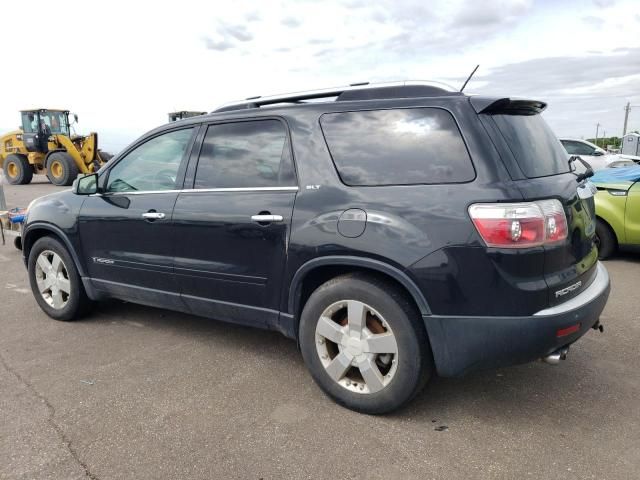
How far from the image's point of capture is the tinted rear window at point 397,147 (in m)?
2.69

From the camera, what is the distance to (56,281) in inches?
181

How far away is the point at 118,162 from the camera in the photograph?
4.20m

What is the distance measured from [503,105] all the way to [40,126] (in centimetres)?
2085

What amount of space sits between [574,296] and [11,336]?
4221 mm

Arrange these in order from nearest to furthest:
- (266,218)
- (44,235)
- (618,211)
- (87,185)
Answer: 1. (266,218)
2. (87,185)
3. (44,235)
4. (618,211)

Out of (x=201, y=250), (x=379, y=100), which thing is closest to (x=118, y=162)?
(x=201, y=250)

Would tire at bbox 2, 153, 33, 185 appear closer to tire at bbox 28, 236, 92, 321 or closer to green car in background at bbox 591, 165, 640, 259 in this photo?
tire at bbox 28, 236, 92, 321

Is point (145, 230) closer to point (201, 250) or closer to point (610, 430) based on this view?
point (201, 250)

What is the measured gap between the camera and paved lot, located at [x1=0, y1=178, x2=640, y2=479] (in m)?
2.52

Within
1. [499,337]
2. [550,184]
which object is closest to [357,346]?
[499,337]

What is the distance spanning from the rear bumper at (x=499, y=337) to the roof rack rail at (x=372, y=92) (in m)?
1.24

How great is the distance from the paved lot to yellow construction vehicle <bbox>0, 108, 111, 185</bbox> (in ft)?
52.9

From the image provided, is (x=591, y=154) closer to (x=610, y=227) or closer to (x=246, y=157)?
(x=610, y=227)

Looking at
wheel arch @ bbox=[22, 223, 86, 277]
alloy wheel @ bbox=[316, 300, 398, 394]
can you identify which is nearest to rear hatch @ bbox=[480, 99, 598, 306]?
alloy wheel @ bbox=[316, 300, 398, 394]
